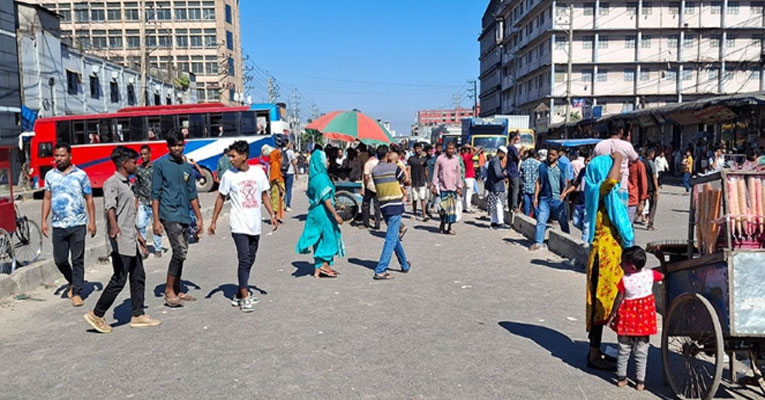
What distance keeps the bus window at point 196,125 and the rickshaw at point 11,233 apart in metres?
15.2

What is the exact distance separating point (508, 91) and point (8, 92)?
62.0m

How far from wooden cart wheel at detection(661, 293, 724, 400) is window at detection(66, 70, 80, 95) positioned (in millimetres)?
34101

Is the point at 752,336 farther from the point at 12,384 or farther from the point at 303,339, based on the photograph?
the point at 12,384

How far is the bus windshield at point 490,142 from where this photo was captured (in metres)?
31.2

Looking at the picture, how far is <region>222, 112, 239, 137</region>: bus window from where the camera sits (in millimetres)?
24734

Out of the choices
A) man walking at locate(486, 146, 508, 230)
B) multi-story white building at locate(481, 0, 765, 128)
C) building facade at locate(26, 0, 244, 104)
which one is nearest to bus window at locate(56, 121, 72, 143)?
man walking at locate(486, 146, 508, 230)

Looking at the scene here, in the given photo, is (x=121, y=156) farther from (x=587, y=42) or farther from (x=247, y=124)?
(x=587, y=42)

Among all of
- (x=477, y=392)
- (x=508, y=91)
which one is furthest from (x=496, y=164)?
(x=508, y=91)

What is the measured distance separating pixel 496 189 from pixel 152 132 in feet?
55.3

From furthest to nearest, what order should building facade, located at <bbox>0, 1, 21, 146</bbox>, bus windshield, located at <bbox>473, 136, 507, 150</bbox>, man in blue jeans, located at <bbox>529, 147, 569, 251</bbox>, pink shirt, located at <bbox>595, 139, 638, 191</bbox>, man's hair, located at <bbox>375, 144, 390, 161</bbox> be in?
bus windshield, located at <bbox>473, 136, 507, 150</bbox>
building facade, located at <bbox>0, 1, 21, 146</bbox>
man in blue jeans, located at <bbox>529, 147, 569, 251</bbox>
man's hair, located at <bbox>375, 144, 390, 161</bbox>
pink shirt, located at <bbox>595, 139, 638, 191</bbox>

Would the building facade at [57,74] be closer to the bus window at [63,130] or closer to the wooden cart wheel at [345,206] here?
the bus window at [63,130]

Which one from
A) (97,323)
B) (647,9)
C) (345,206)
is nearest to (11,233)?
(97,323)

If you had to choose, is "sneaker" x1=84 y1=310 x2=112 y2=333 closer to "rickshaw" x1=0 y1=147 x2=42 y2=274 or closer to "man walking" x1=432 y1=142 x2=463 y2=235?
"rickshaw" x1=0 y1=147 x2=42 y2=274

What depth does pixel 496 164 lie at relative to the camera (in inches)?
493
